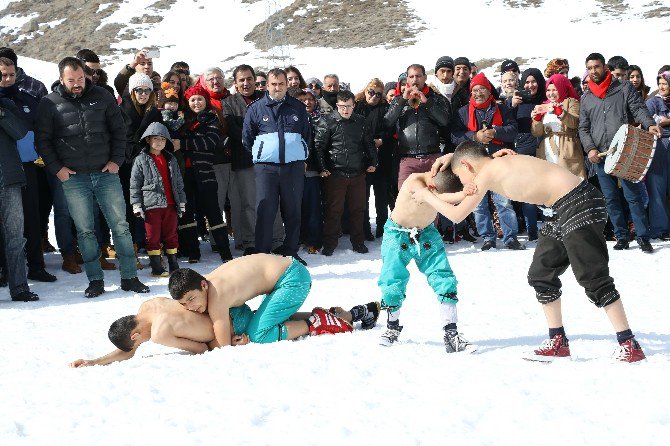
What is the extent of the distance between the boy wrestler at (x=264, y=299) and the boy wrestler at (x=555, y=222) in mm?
1184

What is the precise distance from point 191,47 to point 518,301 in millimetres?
30793

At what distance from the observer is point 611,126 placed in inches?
306

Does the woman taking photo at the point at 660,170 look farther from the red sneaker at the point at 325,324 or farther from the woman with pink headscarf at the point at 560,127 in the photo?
the red sneaker at the point at 325,324

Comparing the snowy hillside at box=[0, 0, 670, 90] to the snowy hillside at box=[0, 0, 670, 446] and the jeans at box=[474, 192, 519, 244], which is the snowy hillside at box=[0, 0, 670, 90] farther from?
the snowy hillside at box=[0, 0, 670, 446]

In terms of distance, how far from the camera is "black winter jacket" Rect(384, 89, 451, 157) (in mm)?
8297

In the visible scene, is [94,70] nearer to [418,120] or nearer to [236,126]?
[236,126]

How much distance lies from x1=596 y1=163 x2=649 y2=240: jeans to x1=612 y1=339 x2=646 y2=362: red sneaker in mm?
4164

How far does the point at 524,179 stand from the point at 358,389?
1550 mm

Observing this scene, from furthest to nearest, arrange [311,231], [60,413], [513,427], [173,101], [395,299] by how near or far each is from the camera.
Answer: [311,231], [173,101], [395,299], [60,413], [513,427]

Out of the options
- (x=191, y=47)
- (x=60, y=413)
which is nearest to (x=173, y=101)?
(x=60, y=413)

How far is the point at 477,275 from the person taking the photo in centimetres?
685

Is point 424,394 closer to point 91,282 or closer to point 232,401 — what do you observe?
point 232,401

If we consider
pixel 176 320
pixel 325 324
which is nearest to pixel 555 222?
pixel 325 324

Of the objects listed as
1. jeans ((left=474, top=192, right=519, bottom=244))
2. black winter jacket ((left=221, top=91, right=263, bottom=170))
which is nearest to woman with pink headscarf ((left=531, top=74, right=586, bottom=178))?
jeans ((left=474, top=192, right=519, bottom=244))
